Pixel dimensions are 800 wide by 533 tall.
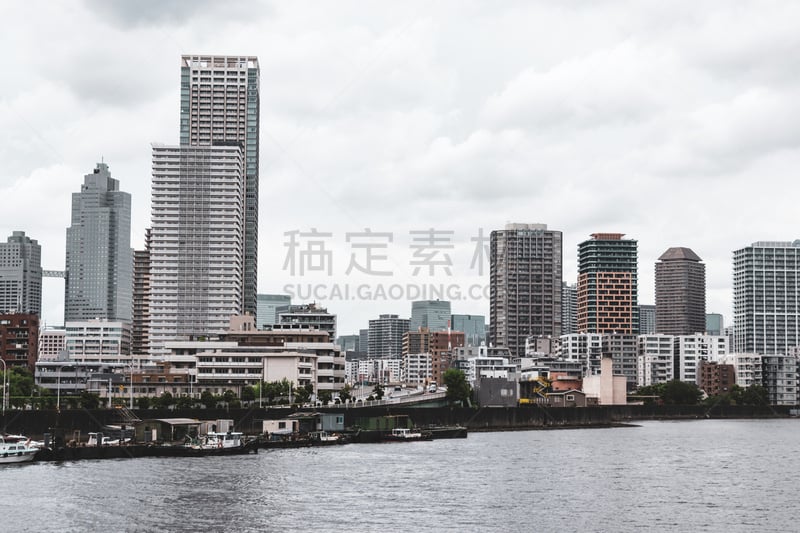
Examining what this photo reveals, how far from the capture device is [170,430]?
141625 millimetres

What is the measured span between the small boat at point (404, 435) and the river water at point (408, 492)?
23781 millimetres

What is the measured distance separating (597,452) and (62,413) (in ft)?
265

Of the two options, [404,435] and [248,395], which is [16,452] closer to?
[404,435]

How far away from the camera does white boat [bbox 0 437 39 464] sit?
4584 inches

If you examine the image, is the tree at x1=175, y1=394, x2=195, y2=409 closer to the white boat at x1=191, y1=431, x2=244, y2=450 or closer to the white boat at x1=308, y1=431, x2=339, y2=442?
the white boat at x1=308, y1=431, x2=339, y2=442

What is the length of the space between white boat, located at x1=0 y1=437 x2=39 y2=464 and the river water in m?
3.22

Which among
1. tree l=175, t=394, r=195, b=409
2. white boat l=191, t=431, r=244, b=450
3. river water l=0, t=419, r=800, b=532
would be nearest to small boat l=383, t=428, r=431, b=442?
river water l=0, t=419, r=800, b=532

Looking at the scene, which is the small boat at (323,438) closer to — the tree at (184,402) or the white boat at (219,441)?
the white boat at (219,441)

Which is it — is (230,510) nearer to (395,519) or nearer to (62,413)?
(395,519)

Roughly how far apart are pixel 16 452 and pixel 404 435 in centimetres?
6897

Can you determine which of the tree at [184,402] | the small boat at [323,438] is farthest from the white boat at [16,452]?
the tree at [184,402]

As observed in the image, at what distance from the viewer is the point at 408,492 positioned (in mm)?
94125

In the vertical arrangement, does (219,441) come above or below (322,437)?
above

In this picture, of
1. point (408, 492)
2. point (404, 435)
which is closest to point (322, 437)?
point (404, 435)
